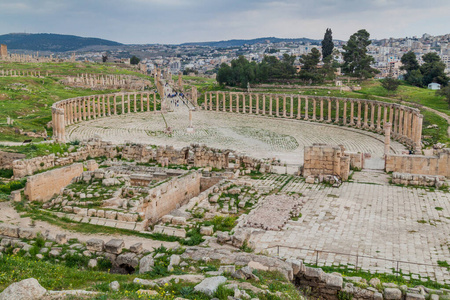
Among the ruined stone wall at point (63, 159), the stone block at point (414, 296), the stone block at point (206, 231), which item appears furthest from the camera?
the ruined stone wall at point (63, 159)

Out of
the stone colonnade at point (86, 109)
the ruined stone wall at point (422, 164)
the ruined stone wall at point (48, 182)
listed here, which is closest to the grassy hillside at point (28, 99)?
the stone colonnade at point (86, 109)

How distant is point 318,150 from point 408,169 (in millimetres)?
6741

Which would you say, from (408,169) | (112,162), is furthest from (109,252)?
(408,169)

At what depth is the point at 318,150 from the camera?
2848 centimetres

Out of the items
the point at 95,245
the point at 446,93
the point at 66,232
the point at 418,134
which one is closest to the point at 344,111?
the point at 446,93

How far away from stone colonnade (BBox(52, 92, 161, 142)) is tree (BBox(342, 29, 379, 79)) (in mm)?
39159

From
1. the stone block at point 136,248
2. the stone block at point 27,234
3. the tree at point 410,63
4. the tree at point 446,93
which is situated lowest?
the stone block at point 136,248

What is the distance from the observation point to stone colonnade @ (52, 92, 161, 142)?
4916 centimetres

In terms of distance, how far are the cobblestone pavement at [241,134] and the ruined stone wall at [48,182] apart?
19.8 m

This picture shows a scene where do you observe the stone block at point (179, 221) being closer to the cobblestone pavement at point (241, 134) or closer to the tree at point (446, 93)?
the cobblestone pavement at point (241, 134)

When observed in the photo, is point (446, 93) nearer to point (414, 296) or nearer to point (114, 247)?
point (414, 296)

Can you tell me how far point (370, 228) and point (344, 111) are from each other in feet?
149

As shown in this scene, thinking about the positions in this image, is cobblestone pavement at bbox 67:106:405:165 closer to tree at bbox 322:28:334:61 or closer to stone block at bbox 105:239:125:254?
stone block at bbox 105:239:125:254

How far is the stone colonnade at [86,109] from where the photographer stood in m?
49.2
